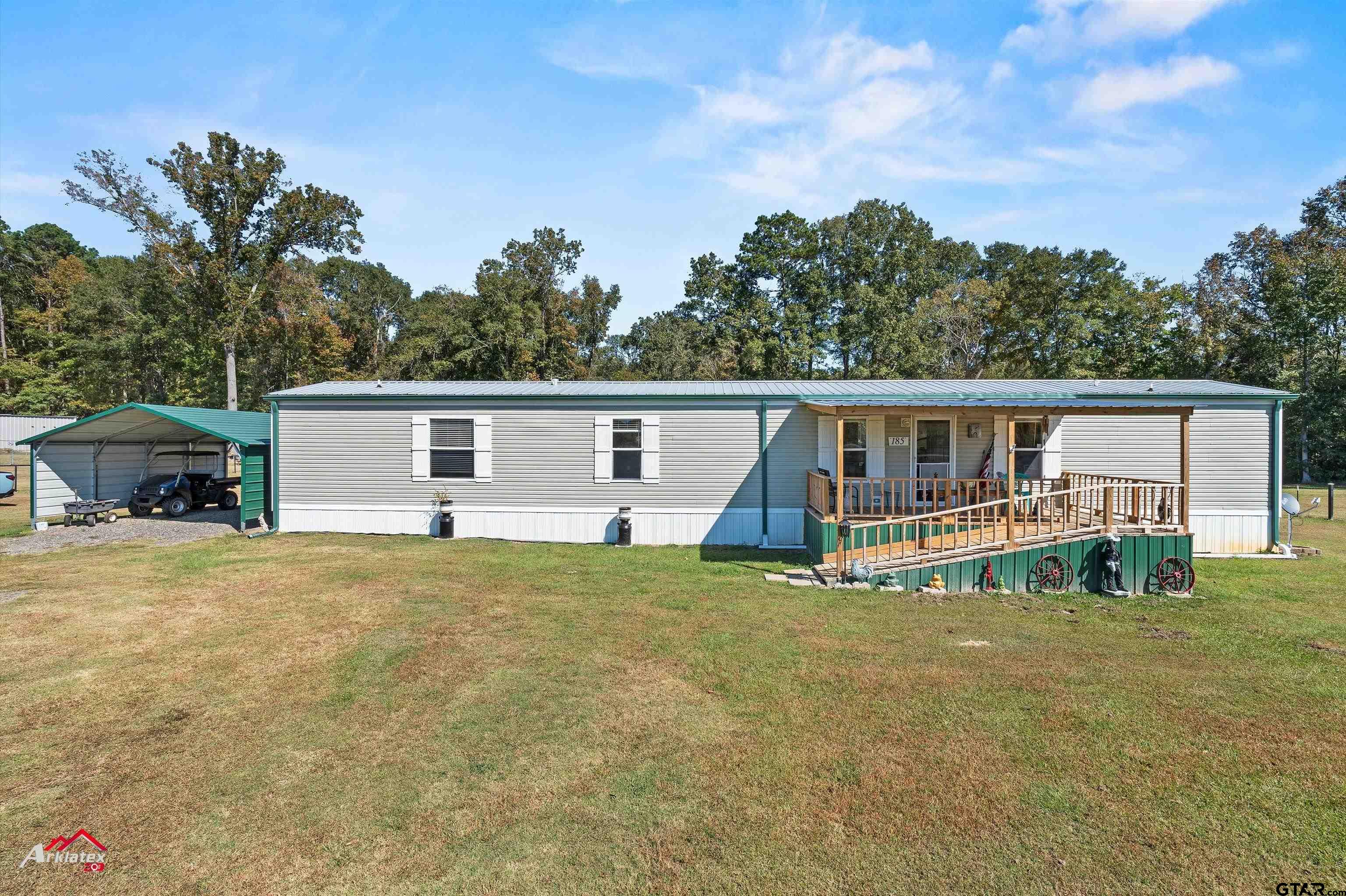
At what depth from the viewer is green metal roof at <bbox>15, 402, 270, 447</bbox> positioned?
13234 mm

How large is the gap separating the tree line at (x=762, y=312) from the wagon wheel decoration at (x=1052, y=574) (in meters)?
19.5

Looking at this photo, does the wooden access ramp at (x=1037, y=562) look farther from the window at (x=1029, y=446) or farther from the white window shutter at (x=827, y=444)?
the white window shutter at (x=827, y=444)

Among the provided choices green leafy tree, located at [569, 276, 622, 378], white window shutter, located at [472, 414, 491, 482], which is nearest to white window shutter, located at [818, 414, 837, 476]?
white window shutter, located at [472, 414, 491, 482]

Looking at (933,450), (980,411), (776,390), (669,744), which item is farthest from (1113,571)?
(669,744)

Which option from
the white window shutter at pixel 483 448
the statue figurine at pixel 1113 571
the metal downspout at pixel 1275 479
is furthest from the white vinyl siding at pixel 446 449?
the metal downspout at pixel 1275 479

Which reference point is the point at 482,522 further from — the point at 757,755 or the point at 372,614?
the point at 757,755

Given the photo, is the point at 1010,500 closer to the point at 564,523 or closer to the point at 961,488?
the point at 961,488

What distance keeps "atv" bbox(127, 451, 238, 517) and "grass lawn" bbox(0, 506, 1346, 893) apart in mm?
8478

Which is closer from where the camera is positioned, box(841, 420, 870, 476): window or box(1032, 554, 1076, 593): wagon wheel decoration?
box(1032, 554, 1076, 593): wagon wheel decoration

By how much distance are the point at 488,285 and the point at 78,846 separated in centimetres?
2961

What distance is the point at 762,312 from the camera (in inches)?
1113

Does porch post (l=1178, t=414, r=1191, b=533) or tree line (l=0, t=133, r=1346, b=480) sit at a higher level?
tree line (l=0, t=133, r=1346, b=480)

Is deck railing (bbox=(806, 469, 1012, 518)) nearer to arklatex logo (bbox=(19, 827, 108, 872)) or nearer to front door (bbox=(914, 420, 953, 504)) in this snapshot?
front door (bbox=(914, 420, 953, 504))

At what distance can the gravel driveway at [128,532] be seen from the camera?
1162 centimetres
